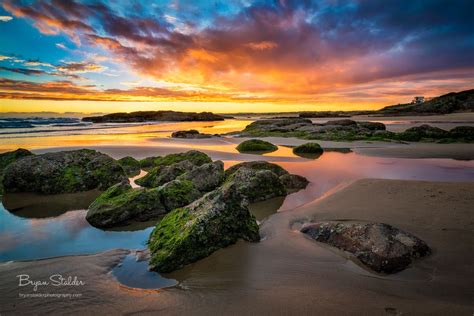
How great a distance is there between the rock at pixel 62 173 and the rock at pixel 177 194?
11.2 feet

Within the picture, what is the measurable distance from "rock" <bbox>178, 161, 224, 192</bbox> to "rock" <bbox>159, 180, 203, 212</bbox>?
4.22 feet

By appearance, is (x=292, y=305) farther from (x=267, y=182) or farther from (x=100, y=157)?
(x=100, y=157)

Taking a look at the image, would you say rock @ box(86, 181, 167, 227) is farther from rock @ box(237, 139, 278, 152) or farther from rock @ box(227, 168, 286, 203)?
rock @ box(237, 139, 278, 152)

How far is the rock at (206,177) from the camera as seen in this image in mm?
8789

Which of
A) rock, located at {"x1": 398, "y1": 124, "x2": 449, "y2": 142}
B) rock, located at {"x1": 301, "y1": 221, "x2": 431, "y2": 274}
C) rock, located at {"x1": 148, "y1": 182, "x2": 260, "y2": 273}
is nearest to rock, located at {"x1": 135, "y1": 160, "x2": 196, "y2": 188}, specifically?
rock, located at {"x1": 148, "y1": 182, "x2": 260, "y2": 273}

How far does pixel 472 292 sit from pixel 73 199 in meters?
8.89

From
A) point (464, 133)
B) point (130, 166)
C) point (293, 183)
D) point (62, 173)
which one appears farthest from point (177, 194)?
point (464, 133)

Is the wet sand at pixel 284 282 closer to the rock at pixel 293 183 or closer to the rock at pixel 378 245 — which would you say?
the rock at pixel 378 245

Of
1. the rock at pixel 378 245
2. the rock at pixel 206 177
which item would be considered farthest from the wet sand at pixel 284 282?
the rock at pixel 206 177

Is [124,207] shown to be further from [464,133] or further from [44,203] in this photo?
[464,133]

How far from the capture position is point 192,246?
429 cm

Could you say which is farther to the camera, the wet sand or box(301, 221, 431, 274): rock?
box(301, 221, 431, 274): rock

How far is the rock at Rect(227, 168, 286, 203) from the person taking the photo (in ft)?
24.8

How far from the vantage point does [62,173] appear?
30.5 feet
